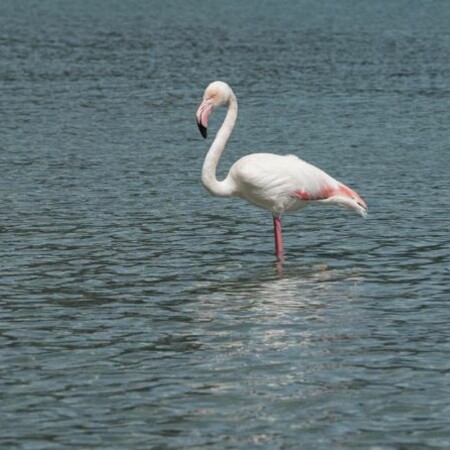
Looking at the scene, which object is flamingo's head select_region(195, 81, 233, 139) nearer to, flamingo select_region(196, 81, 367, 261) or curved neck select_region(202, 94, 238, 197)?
flamingo select_region(196, 81, 367, 261)

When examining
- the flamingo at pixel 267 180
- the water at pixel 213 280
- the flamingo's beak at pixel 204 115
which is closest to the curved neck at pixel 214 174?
the flamingo at pixel 267 180

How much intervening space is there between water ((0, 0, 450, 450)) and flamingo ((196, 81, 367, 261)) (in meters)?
0.78

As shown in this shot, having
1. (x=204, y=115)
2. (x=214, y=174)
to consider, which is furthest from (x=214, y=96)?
(x=214, y=174)

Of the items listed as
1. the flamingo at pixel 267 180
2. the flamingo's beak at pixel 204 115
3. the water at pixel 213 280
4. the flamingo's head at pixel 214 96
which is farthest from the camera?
the flamingo's head at pixel 214 96

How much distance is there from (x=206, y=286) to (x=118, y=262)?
1873 millimetres

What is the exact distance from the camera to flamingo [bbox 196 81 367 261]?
1830cm

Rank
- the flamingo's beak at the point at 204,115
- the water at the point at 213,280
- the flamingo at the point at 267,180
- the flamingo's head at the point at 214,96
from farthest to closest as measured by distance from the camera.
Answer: the flamingo's head at the point at 214,96, the flamingo at the point at 267,180, the flamingo's beak at the point at 204,115, the water at the point at 213,280

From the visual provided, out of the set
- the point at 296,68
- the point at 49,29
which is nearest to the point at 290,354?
the point at 296,68

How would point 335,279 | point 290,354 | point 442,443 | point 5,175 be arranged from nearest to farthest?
point 442,443, point 290,354, point 335,279, point 5,175

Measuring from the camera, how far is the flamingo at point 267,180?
720 inches

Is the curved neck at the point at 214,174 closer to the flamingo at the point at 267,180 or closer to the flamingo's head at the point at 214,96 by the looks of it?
the flamingo at the point at 267,180

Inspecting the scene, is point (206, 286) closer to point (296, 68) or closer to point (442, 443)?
point (442, 443)

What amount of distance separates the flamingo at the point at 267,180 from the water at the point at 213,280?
78cm

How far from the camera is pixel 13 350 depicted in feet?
46.0
